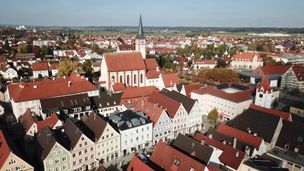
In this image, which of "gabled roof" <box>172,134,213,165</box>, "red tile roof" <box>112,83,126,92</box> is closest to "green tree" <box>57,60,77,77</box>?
"red tile roof" <box>112,83,126,92</box>

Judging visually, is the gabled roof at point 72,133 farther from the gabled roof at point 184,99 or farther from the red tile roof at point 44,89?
the gabled roof at point 184,99

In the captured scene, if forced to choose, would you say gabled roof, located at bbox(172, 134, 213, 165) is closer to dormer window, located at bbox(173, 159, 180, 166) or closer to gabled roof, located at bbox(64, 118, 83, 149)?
dormer window, located at bbox(173, 159, 180, 166)

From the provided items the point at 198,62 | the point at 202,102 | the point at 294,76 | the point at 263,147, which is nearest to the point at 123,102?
the point at 202,102

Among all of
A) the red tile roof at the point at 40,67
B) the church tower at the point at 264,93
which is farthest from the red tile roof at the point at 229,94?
the red tile roof at the point at 40,67

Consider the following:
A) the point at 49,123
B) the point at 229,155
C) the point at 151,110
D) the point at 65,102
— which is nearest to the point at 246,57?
the point at 151,110

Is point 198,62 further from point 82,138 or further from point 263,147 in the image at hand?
point 82,138
